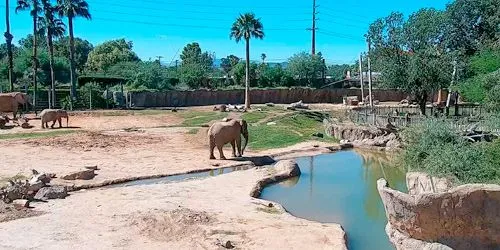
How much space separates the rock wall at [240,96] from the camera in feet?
190

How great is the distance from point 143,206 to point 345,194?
7.08 metres

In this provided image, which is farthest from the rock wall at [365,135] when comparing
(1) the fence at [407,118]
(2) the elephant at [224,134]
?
(2) the elephant at [224,134]

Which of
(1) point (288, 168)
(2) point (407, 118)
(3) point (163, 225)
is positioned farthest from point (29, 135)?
(2) point (407, 118)

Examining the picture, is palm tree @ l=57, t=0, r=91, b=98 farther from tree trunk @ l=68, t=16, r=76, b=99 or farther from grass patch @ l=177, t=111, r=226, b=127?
grass patch @ l=177, t=111, r=226, b=127

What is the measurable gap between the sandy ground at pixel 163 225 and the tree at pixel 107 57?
7098 centimetres

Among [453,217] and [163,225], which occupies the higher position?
[453,217]

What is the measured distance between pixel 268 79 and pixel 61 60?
2556 cm

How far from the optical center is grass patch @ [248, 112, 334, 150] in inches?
1217

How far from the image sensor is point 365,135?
3278cm

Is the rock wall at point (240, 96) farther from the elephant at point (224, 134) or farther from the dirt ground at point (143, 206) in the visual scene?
the elephant at point (224, 134)

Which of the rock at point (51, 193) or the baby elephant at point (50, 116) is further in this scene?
the baby elephant at point (50, 116)

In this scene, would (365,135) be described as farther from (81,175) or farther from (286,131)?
(81,175)

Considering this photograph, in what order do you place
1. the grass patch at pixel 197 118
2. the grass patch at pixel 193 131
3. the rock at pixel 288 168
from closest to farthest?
the rock at pixel 288 168
the grass patch at pixel 193 131
the grass patch at pixel 197 118

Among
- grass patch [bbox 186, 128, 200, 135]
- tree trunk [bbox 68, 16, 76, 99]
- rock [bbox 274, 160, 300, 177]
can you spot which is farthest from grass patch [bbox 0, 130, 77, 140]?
tree trunk [bbox 68, 16, 76, 99]
